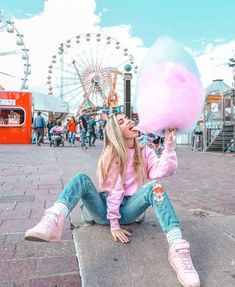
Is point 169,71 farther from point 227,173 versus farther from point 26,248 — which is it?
point 227,173

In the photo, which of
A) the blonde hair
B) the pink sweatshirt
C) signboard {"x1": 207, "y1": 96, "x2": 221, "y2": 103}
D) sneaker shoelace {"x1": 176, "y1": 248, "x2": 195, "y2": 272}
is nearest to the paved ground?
sneaker shoelace {"x1": 176, "y1": 248, "x2": 195, "y2": 272}

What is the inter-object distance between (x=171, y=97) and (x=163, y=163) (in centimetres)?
51

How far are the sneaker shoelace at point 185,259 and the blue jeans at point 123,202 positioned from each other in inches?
5.7

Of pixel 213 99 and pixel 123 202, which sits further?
pixel 213 99

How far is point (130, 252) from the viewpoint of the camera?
2182 millimetres

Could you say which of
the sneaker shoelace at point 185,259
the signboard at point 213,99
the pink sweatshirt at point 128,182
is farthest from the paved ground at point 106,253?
the signboard at point 213,99

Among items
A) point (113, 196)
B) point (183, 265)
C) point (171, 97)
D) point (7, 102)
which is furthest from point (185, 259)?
point (7, 102)

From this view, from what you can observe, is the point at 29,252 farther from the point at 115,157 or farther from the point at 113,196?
the point at 115,157

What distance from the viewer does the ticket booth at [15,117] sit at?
51.7 feet

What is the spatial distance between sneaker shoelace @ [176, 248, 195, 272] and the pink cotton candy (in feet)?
2.31

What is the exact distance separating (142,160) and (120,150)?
20cm

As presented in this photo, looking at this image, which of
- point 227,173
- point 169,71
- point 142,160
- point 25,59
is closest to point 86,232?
point 142,160

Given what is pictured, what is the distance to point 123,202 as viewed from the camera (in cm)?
237

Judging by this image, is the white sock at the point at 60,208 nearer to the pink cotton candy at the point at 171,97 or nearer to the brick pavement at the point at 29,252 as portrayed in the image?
the brick pavement at the point at 29,252
